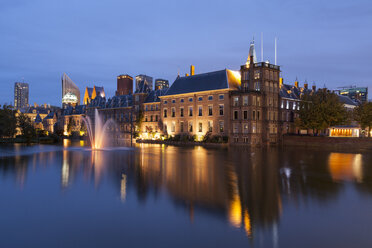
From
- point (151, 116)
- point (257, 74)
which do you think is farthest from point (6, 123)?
point (257, 74)

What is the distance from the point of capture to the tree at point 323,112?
203 feet

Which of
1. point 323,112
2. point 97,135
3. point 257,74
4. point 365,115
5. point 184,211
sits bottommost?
point 184,211

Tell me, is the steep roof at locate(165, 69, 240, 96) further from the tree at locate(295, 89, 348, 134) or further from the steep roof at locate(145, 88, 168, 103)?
the tree at locate(295, 89, 348, 134)

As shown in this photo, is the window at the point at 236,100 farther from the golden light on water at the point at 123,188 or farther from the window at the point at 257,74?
the golden light on water at the point at 123,188

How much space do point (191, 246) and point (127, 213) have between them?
4006 millimetres

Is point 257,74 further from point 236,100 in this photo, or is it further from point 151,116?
point 151,116

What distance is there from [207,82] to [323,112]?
27.2m

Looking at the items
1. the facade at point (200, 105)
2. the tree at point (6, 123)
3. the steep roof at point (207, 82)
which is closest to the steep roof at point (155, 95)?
the facade at point (200, 105)

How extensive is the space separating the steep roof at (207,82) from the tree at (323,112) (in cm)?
1721

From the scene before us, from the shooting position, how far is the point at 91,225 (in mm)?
10508

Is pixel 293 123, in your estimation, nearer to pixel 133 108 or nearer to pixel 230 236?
pixel 133 108

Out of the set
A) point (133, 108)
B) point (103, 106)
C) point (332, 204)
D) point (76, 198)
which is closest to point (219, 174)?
point (332, 204)

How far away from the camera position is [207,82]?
7294cm

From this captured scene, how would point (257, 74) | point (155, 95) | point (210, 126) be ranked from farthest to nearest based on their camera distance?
1. point (155, 95)
2. point (210, 126)
3. point (257, 74)
